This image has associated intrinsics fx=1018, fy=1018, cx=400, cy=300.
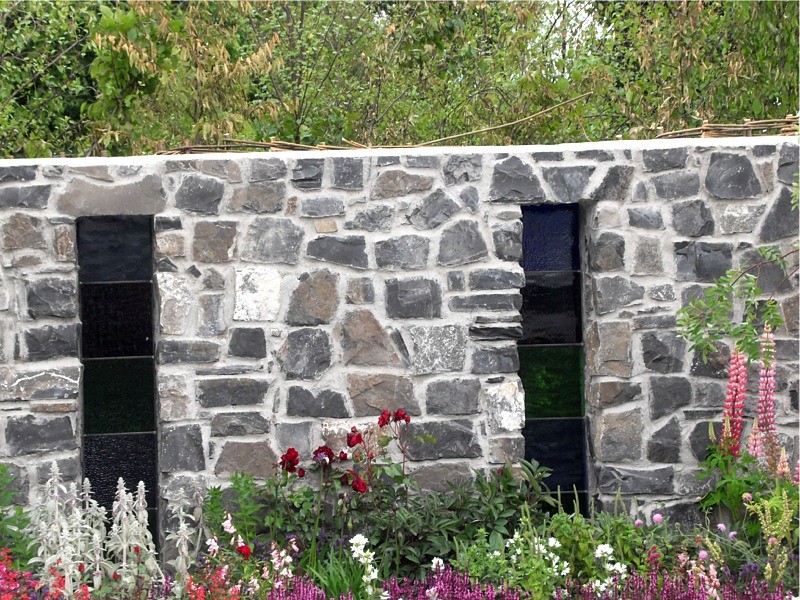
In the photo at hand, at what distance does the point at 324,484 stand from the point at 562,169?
218 cm

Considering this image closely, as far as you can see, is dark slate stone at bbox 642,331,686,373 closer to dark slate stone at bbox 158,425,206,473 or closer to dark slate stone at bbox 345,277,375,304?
dark slate stone at bbox 345,277,375,304

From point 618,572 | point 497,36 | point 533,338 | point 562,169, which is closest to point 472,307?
point 533,338

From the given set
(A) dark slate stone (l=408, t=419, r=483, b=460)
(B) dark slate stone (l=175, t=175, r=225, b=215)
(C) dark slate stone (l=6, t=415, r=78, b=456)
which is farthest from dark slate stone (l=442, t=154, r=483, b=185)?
(C) dark slate stone (l=6, t=415, r=78, b=456)

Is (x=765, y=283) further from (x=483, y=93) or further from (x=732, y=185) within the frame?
(x=483, y=93)

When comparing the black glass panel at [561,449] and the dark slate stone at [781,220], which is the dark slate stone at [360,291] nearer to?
the black glass panel at [561,449]

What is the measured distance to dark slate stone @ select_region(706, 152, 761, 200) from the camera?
5.74m

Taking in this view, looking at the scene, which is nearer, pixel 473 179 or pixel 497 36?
pixel 473 179

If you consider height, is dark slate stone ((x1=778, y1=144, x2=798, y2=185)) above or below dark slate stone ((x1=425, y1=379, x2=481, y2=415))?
above

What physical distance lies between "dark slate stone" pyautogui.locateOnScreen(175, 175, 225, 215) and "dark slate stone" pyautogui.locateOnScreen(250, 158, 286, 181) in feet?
0.62

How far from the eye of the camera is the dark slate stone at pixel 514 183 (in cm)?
566

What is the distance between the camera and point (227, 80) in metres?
8.73

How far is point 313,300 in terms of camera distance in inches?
221

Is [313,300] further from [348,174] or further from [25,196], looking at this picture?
[25,196]

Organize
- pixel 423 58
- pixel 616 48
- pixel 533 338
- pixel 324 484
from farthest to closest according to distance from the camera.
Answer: pixel 616 48 → pixel 423 58 → pixel 533 338 → pixel 324 484
